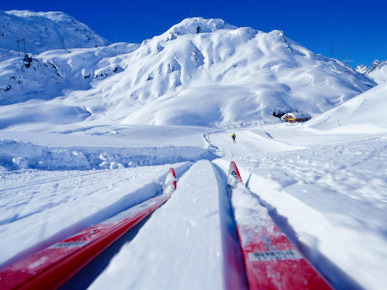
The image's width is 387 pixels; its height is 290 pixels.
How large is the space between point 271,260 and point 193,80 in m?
96.4

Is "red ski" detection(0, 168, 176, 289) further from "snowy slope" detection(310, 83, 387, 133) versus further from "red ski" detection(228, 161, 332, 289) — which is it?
"snowy slope" detection(310, 83, 387, 133)

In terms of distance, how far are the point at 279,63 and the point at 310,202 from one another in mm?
101969

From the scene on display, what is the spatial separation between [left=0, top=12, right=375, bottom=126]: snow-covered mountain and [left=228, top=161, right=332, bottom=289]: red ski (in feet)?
141

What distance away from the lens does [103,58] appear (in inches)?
5167

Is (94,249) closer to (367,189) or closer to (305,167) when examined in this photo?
(367,189)

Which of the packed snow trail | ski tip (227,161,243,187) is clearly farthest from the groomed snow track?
ski tip (227,161,243,187)

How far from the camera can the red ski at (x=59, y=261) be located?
5.51 ft

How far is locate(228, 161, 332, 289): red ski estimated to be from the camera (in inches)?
58.2

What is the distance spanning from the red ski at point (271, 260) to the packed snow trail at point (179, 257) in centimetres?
21

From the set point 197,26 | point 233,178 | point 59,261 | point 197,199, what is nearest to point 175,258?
point 59,261

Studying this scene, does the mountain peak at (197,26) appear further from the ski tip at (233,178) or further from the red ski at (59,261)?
the red ski at (59,261)

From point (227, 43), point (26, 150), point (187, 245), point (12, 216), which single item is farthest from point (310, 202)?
point (227, 43)

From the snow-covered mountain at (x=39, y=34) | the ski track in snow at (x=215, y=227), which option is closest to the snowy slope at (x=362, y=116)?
the ski track in snow at (x=215, y=227)

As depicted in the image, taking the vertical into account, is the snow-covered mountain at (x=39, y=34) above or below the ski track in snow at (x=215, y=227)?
above
